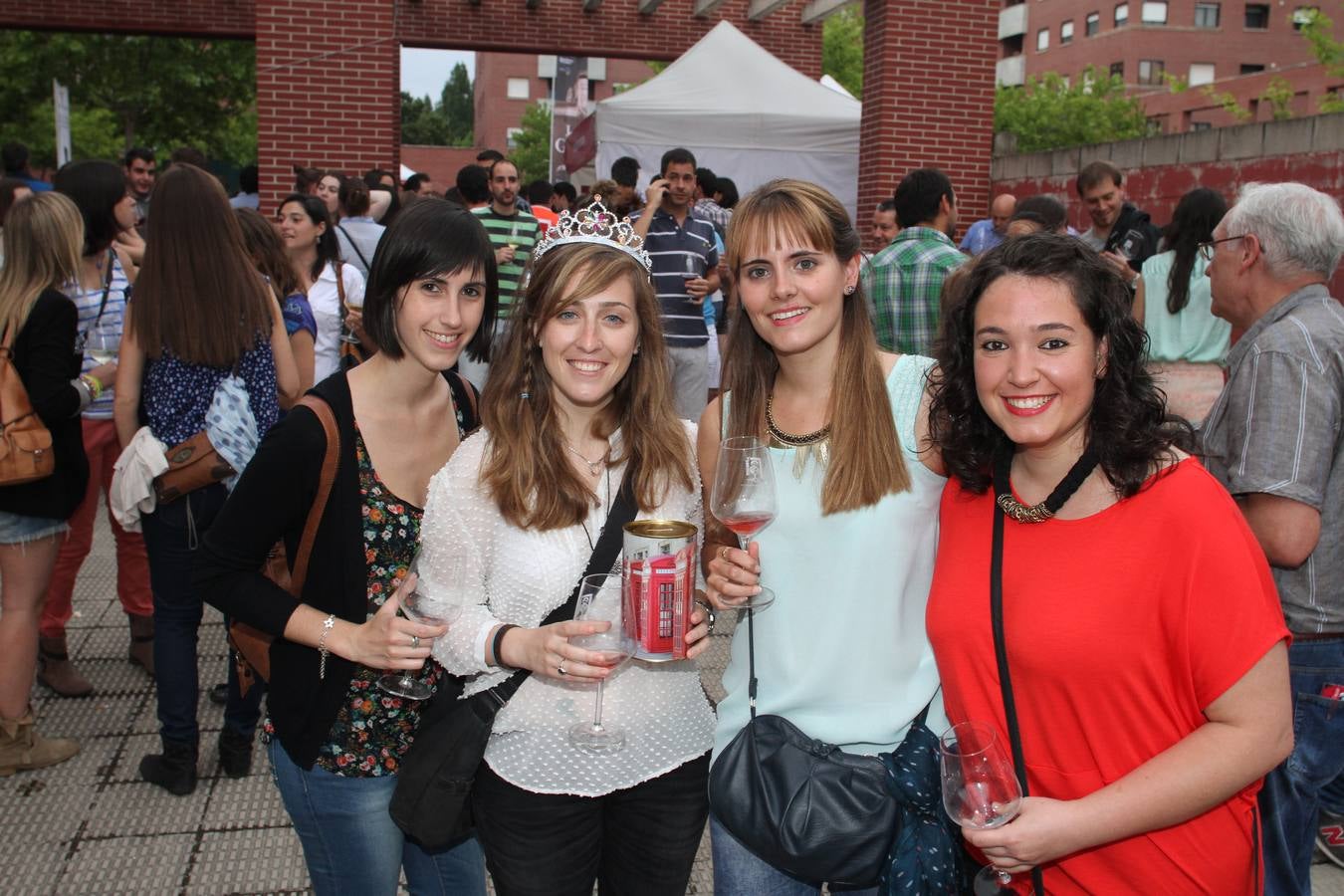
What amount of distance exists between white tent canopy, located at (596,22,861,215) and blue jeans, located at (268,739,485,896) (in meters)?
10.8

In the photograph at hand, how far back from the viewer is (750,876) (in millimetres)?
2395

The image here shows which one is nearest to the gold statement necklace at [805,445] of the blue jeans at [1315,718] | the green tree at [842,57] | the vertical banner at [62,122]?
the blue jeans at [1315,718]

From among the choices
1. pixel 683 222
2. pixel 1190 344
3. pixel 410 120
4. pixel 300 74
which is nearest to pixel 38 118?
pixel 300 74

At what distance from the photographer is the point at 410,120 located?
96.4m

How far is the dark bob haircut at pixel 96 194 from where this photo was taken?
4.78 meters

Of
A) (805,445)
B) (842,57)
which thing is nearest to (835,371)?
(805,445)

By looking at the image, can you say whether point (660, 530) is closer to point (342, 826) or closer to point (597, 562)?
point (597, 562)

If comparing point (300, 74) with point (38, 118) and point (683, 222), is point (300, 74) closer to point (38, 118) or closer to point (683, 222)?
point (683, 222)

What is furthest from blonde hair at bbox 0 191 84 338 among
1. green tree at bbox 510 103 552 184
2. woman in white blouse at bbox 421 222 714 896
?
green tree at bbox 510 103 552 184

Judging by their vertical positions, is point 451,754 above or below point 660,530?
below

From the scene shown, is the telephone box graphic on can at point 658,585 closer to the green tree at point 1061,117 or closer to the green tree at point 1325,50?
the green tree at point 1325,50

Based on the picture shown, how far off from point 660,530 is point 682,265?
6246 millimetres

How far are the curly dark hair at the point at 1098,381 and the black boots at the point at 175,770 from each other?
347 cm

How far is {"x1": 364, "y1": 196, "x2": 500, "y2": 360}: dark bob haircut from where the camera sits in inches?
95.9
